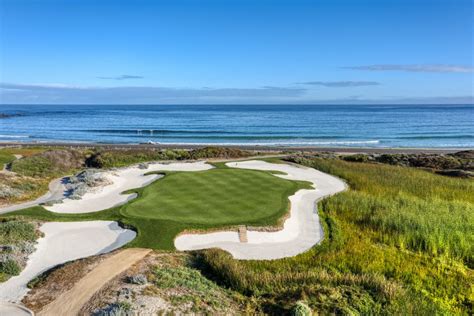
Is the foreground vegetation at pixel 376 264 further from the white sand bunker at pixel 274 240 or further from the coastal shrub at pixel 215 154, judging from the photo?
the coastal shrub at pixel 215 154

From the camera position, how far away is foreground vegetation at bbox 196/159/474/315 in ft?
37.0

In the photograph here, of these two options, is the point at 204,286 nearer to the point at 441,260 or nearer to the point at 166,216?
the point at 166,216

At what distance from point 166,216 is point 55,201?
7692 millimetres

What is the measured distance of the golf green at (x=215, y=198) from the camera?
1850 cm

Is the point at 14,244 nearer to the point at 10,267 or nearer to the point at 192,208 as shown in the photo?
the point at 10,267

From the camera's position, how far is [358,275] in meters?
12.8

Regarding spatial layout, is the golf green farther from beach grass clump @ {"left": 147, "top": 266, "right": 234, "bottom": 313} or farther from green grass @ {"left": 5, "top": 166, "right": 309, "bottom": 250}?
beach grass clump @ {"left": 147, "top": 266, "right": 234, "bottom": 313}

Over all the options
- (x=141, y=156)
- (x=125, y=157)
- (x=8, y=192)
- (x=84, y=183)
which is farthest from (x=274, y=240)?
(x=141, y=156)

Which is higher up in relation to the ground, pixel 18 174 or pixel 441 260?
pixel 18 174

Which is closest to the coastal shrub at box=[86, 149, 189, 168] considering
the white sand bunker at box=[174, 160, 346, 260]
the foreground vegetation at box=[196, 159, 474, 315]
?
the white sand bunker at box=[174, 160, 346, 260]

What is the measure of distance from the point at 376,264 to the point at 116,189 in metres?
16.9

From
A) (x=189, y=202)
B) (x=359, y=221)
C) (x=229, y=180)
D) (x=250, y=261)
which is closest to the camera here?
(x=250, y=261)

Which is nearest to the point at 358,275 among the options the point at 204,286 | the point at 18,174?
the point at 204,286

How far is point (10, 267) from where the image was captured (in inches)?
516
